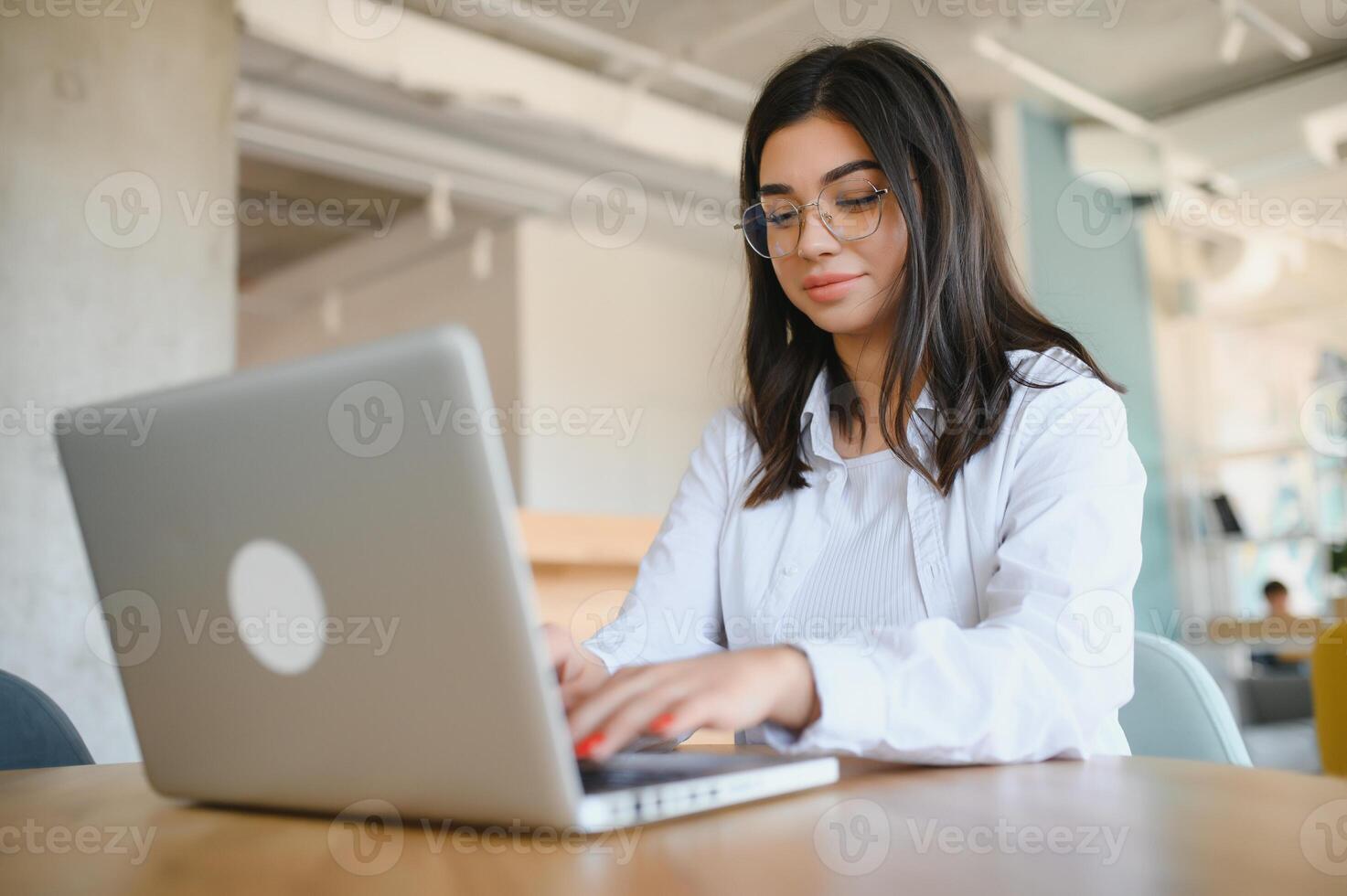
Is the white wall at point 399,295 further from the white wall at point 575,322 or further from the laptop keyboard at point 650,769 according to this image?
the laptop keyboard at point 650,769

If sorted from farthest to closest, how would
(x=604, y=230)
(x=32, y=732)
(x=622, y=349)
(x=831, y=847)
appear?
(x=622, y=349), (x=604, y=230), (x=32, y=732), (x=831, y=847)

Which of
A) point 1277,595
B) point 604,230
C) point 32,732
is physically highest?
point 604,230

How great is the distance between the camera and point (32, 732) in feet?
4.34

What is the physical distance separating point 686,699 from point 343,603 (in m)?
0.22

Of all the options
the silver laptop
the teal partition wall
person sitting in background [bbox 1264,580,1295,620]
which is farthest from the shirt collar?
person sitting in background [bbox 1264,580,1295,620]

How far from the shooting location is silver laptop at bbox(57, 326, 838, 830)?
58 centimetres

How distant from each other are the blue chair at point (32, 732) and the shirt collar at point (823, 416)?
93 centimetres

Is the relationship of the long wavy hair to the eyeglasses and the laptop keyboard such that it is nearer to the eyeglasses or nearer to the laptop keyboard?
the eyeglasses

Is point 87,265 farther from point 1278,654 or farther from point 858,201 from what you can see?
point 1278,654

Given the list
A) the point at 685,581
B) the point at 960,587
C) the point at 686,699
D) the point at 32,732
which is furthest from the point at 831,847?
the point at 32,732

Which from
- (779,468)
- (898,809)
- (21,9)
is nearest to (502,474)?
(898,809)

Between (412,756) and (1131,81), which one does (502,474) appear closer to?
(412,756)

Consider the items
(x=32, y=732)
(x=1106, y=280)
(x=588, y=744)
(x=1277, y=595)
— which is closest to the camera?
(x=588, y=744)

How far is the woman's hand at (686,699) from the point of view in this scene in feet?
2.31
